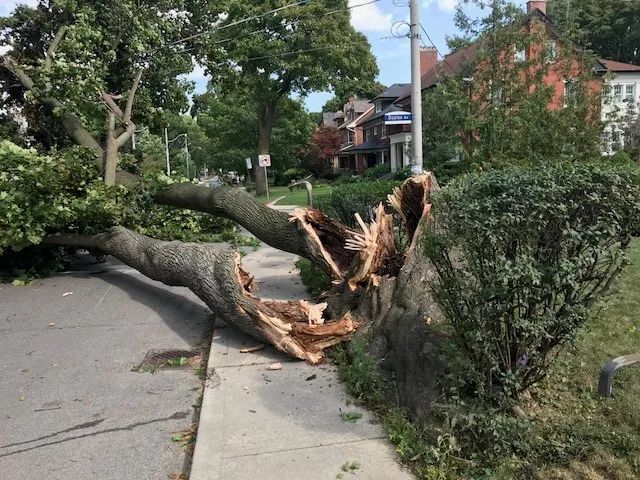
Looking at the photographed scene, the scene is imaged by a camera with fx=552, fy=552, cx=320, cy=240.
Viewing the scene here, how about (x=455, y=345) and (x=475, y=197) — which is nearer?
(x=475, y=197)

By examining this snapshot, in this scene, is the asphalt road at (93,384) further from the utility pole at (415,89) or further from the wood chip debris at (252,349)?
the utility pole at (415,89)

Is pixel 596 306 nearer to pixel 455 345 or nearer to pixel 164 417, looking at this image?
pixel 455 345

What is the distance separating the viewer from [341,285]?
5969 mm

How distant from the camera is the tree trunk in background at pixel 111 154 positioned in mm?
10320

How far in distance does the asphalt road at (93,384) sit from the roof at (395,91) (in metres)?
41.7

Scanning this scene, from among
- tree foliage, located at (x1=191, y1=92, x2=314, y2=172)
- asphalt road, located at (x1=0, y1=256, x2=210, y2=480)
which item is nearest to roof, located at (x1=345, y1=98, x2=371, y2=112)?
tree foliage, located at (x1=191, y1=92, x2=314, y2=172)

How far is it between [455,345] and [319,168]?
5263cm

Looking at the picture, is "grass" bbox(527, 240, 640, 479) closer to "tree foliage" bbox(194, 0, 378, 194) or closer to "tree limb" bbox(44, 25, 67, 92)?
"tree limb" bbox(44, 25, 67, 92)

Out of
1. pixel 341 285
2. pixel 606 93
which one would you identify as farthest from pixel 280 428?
pixel 606 93

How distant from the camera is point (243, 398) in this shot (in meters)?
4.37

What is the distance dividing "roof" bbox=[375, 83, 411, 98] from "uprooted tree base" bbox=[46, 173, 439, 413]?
137 feet

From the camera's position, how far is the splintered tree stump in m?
4.95

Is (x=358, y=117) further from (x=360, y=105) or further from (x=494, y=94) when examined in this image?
(x=494, y=94)

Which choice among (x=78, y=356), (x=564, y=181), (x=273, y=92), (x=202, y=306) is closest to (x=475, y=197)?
(x=564, y=181)
